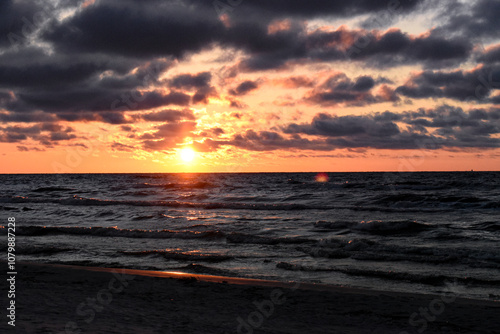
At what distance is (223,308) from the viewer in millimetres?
7785

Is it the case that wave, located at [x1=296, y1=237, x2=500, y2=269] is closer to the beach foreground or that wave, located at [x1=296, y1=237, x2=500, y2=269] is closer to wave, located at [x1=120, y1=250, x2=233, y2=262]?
the beach foreground

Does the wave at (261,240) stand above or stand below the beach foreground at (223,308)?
below

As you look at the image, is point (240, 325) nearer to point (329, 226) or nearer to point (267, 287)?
point (267, 287)

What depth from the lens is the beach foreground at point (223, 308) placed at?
6.48 meters

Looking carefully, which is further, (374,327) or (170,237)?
(170,237)

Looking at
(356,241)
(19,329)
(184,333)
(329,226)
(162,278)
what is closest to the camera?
(19,329)

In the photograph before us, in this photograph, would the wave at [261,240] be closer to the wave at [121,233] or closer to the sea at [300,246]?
the sea at [300,246]

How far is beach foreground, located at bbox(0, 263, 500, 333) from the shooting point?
21.2 feet

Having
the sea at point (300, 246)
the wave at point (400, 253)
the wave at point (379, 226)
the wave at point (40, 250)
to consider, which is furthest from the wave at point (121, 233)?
the wave at point (379, 226)

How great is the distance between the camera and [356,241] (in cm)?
1534

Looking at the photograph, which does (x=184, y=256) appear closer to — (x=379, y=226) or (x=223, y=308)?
(x=223, y=308)

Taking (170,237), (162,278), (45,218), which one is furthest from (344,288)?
(45,218)

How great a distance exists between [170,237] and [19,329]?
12.7 m

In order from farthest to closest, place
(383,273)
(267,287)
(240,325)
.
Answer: (383,273)
(267,287)
(240,325)
